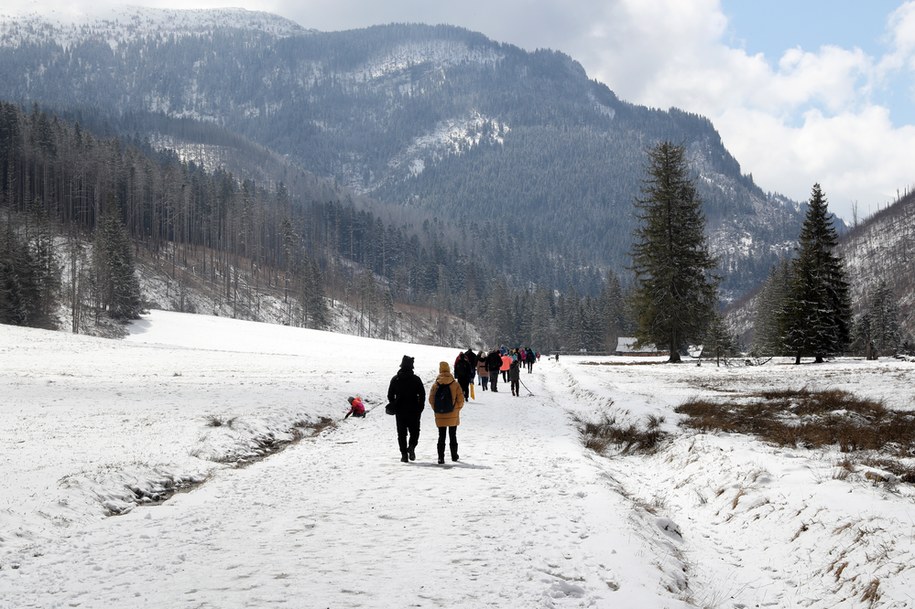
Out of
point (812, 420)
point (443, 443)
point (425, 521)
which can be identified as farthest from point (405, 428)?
point (812, 420)

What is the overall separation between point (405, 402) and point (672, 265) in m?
36.8

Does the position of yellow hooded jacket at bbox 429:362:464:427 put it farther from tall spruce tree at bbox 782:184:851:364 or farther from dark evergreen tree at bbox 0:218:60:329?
dark evergreen tree at bbox 0:218:60:329

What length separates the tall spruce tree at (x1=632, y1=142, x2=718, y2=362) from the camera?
4506cm

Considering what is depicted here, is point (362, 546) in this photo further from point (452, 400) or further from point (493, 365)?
point (493, 365)

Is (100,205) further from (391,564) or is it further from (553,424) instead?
(391,564)

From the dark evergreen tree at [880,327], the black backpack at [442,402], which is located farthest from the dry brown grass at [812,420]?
the dark evergreen tree at [880,327]

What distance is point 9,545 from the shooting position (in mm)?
6852

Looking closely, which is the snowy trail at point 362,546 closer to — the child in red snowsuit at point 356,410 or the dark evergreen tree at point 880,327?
the child in red snowsuit at point 356,410

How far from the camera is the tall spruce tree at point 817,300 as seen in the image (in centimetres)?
4209

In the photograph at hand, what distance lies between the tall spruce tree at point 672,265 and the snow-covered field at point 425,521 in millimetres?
28495

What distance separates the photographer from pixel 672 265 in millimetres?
45031

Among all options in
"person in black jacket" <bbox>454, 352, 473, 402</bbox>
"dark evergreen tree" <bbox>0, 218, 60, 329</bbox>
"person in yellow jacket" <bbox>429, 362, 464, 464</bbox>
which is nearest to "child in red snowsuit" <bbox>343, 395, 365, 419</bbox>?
"person in black jacket" <bbox>454, 352, 473, 402</bbox>

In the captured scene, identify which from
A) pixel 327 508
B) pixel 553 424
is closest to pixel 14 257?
pixel 553 424

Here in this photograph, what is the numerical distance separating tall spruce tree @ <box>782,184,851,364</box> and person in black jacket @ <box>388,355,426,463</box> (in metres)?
36.8
